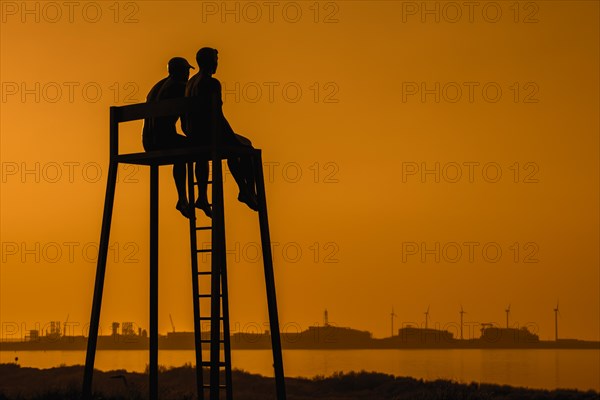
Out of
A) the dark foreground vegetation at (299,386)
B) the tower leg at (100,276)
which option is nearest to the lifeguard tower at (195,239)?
the tower leg at (100,276)

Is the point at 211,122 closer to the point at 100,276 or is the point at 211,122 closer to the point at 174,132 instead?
the point at 174,132

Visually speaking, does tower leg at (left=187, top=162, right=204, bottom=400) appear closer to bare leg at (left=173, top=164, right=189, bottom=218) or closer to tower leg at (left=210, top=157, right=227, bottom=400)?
bare leg at (left=173, top=164, right=189, bottom=218)

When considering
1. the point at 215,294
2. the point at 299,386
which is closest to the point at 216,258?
the point at 215,294

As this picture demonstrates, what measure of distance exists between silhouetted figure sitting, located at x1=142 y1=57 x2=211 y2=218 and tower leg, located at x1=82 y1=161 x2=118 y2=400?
2.01 ft

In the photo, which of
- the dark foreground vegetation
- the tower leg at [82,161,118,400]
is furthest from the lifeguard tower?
the dark foreground vegetation

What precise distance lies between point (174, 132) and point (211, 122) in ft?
2.55

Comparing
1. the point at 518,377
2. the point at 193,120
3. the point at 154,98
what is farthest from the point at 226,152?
the point at 518,377

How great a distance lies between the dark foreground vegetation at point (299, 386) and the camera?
2570cm

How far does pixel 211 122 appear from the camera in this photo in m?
12.0

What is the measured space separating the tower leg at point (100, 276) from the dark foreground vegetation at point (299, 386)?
1067cm

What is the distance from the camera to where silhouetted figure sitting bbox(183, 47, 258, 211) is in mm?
12055

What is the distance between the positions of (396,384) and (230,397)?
57.9 feet

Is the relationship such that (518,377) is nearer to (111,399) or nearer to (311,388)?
(311,388)

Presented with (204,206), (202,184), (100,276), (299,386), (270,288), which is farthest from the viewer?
(299,386)
